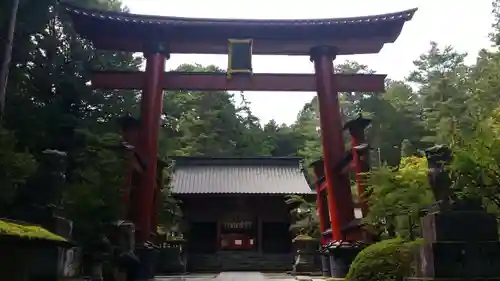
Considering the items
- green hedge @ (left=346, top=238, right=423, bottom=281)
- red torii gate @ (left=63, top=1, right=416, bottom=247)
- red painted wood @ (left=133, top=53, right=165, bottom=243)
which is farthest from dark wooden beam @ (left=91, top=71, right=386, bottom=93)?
green hedge @ (left=346, top=238, right=423, bottom=281)

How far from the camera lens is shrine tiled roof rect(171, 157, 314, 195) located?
26891 millimetres

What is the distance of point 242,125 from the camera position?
181ft

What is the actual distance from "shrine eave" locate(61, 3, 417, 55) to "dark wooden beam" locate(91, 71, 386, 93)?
97 cm

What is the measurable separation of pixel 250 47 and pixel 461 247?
9345mm

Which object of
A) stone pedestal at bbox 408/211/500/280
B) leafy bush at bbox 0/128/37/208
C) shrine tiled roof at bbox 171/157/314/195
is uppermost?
shrine tiled roof at bbox 171/157/314/195

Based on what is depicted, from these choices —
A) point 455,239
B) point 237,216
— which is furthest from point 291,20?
point 237,216

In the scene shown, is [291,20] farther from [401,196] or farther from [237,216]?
[237,216]

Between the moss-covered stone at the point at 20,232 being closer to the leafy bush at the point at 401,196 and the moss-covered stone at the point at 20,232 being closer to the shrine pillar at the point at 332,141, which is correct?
the leafy bush at the point at 401,196

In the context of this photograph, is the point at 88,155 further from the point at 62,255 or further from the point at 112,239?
the point at 62,255

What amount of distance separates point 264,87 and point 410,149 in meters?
25.2

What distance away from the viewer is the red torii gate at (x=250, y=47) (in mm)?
14203

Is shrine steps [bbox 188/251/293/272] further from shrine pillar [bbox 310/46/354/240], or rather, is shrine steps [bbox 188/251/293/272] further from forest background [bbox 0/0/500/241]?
shrine pillar [bbox 310/46/354/240]

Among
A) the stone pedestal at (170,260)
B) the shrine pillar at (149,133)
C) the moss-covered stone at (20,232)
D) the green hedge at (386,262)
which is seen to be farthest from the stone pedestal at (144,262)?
the stone pedestal at (170,260)

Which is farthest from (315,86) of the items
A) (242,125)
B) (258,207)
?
(242,125)
